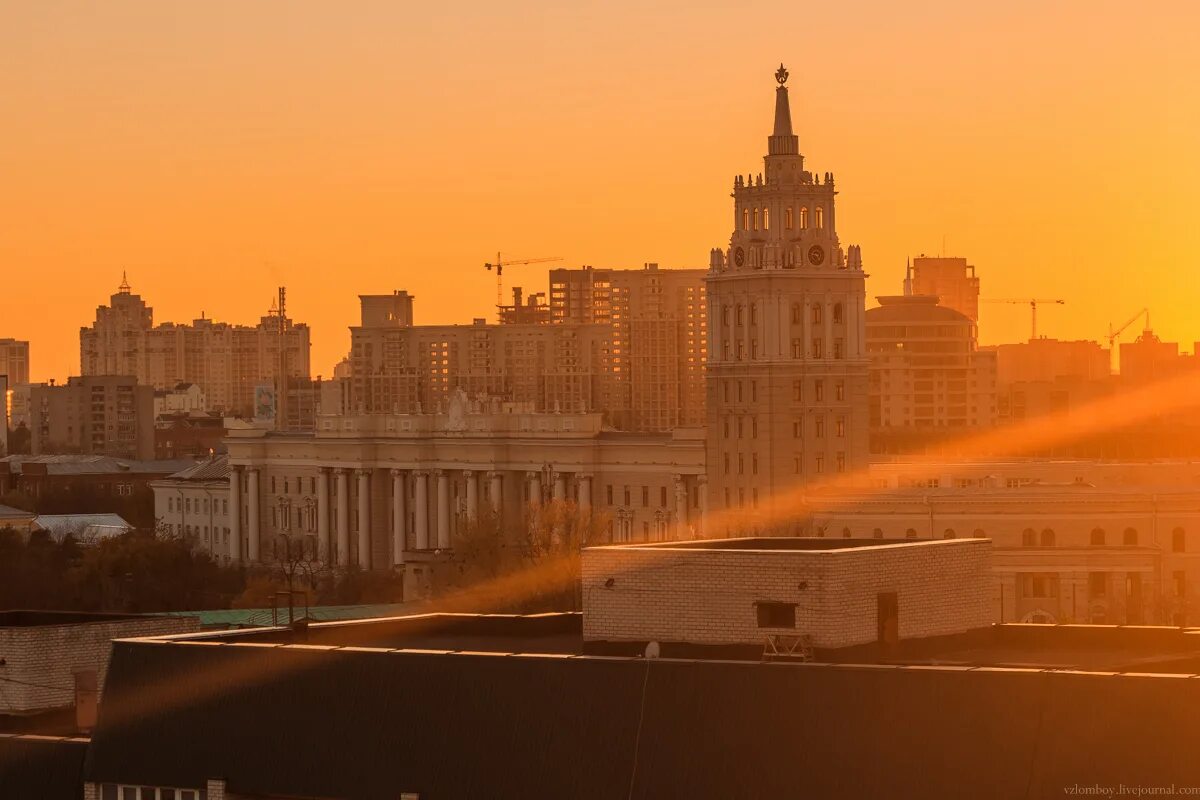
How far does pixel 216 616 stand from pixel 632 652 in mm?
60434

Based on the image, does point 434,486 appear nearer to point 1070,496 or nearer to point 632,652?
point 1070,496

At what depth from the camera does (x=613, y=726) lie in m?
37.7

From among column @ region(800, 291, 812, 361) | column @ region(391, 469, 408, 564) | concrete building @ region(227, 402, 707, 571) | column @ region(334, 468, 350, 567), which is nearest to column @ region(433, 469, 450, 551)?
concrete building @ region(227, 402, 707, 571)

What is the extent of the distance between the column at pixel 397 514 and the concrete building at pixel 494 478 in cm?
8

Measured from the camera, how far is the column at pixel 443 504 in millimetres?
186875

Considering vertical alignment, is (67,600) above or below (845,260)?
below

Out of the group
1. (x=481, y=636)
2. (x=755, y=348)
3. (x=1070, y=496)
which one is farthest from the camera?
(x=755, y=348)

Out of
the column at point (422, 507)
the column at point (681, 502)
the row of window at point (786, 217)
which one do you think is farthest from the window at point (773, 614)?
the column at point (422, 507)

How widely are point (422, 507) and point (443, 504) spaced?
2.52m

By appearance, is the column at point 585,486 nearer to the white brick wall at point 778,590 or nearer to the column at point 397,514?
the column at point 397,514

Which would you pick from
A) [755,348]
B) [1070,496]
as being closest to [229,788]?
[1070,496]

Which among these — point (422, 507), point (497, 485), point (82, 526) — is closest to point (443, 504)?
point (422, 507)

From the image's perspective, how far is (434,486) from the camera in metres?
193

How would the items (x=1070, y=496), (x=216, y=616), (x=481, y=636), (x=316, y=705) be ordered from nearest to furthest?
(x=316, y=705) < (x=481, y=636) < (x=216, y=616) < (x=1070, y=496)
